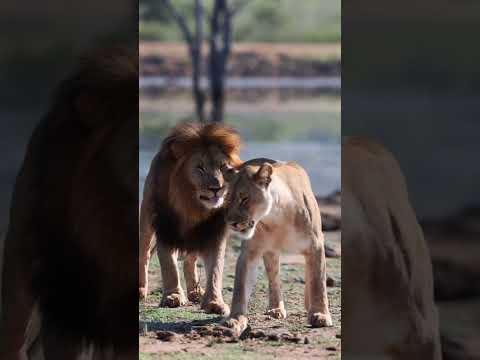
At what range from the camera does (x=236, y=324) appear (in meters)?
5.10

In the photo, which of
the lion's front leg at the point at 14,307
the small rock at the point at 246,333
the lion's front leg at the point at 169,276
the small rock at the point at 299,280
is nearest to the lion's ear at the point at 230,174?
the lion's front leg at the point at 169,276

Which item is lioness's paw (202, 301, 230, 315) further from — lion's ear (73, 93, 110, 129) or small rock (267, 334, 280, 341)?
lion's ear (73, 93, 110, 129)

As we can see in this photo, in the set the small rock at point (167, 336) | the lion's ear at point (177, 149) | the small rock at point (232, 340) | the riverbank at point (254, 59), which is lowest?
the small rock at point (232, 340)

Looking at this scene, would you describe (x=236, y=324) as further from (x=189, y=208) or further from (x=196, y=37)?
(x=196, y=37)

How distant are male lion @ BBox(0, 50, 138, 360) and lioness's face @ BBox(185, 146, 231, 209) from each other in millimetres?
278

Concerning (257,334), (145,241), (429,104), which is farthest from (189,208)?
(429,104)

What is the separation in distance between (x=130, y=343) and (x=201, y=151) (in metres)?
0.88

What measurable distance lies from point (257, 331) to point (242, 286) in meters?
0.21

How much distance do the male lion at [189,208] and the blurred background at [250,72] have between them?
0.07 metres

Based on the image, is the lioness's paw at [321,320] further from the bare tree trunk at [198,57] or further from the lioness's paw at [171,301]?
the bare tree trunk at [198,57]

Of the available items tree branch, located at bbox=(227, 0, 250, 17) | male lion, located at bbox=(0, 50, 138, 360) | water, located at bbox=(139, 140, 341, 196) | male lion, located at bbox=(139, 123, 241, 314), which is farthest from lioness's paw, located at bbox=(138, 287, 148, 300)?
tree branch, located at bbox=(227, 0, 250, 17)

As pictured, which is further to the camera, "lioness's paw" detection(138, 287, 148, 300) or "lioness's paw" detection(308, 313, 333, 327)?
"lioness's paw" detection(138, 287, 148, 300)

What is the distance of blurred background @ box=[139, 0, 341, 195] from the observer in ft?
16.7

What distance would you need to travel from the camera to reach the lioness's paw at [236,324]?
201 inches
